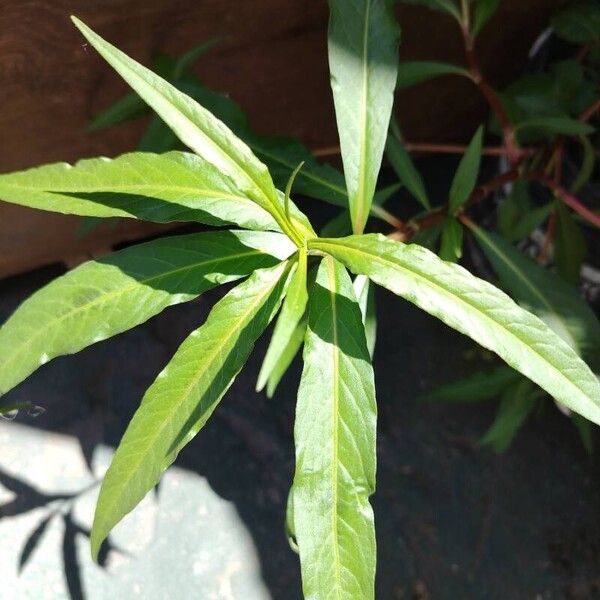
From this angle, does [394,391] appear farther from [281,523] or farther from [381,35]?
[381,35]

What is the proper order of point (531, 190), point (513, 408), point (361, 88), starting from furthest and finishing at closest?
point (531, 190) < point (513, 408) < point (361, 88)

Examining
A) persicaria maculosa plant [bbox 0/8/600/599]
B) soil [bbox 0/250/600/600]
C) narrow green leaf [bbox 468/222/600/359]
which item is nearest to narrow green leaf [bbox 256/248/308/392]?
persicaria maculosa plant [bbox 0/8/600/599]

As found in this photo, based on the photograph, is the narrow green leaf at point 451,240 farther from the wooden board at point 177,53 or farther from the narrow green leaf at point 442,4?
the wooden board at point 177,53

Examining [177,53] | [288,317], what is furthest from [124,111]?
[288,317]

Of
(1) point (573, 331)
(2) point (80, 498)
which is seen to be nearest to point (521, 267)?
(1) point (573, 331)

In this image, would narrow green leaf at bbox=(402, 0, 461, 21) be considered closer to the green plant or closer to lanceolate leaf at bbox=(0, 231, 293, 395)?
the green plant

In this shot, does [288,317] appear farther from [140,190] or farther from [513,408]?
[513,408]
